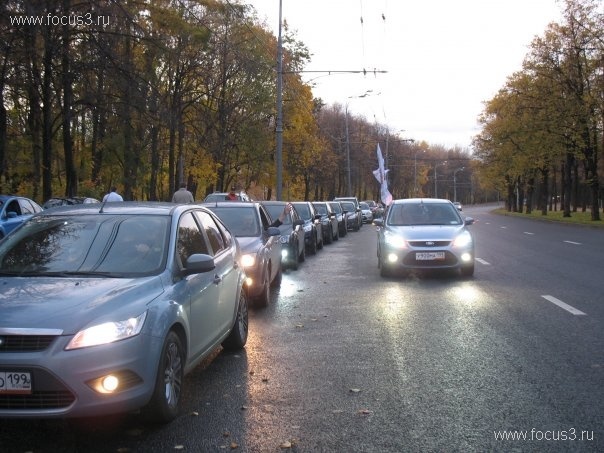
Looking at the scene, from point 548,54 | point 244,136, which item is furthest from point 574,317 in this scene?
point 548,54

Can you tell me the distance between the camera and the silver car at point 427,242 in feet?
39.8

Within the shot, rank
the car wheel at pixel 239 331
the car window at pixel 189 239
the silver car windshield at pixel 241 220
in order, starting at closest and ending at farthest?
1. the car window at pixel 189 239
2. the car wheel at pixel 239 331
3. the silver car windshield at pixel 241 220

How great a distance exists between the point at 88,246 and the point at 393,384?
271cm

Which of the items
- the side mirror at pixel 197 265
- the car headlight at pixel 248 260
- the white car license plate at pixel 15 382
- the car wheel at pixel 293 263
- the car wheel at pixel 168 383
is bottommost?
the car wheel at pixel 293 263

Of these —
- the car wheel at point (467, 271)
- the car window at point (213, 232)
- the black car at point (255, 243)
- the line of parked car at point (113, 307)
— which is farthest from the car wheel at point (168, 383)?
the car wheel at point (467, 271)

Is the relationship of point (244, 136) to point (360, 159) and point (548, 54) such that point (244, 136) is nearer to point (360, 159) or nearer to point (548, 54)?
point (548, 54)

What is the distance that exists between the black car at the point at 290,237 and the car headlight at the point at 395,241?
105 inches

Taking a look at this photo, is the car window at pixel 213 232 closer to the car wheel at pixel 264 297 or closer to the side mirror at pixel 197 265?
the side mirror at pixel 197 265

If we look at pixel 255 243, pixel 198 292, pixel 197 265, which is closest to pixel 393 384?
pixel 198 292

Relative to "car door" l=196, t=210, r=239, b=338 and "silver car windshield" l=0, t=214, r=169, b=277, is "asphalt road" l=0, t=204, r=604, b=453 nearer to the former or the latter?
"car door" l=196, t=210, r=239, b=338

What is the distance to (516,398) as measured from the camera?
5000 millimetres

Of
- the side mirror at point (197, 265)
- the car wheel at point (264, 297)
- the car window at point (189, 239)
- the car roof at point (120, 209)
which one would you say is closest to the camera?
the side mirror at point (197, 265)

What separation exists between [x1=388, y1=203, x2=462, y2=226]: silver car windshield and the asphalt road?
10.6 ft

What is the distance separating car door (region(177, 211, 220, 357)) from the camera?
→ 515cm
